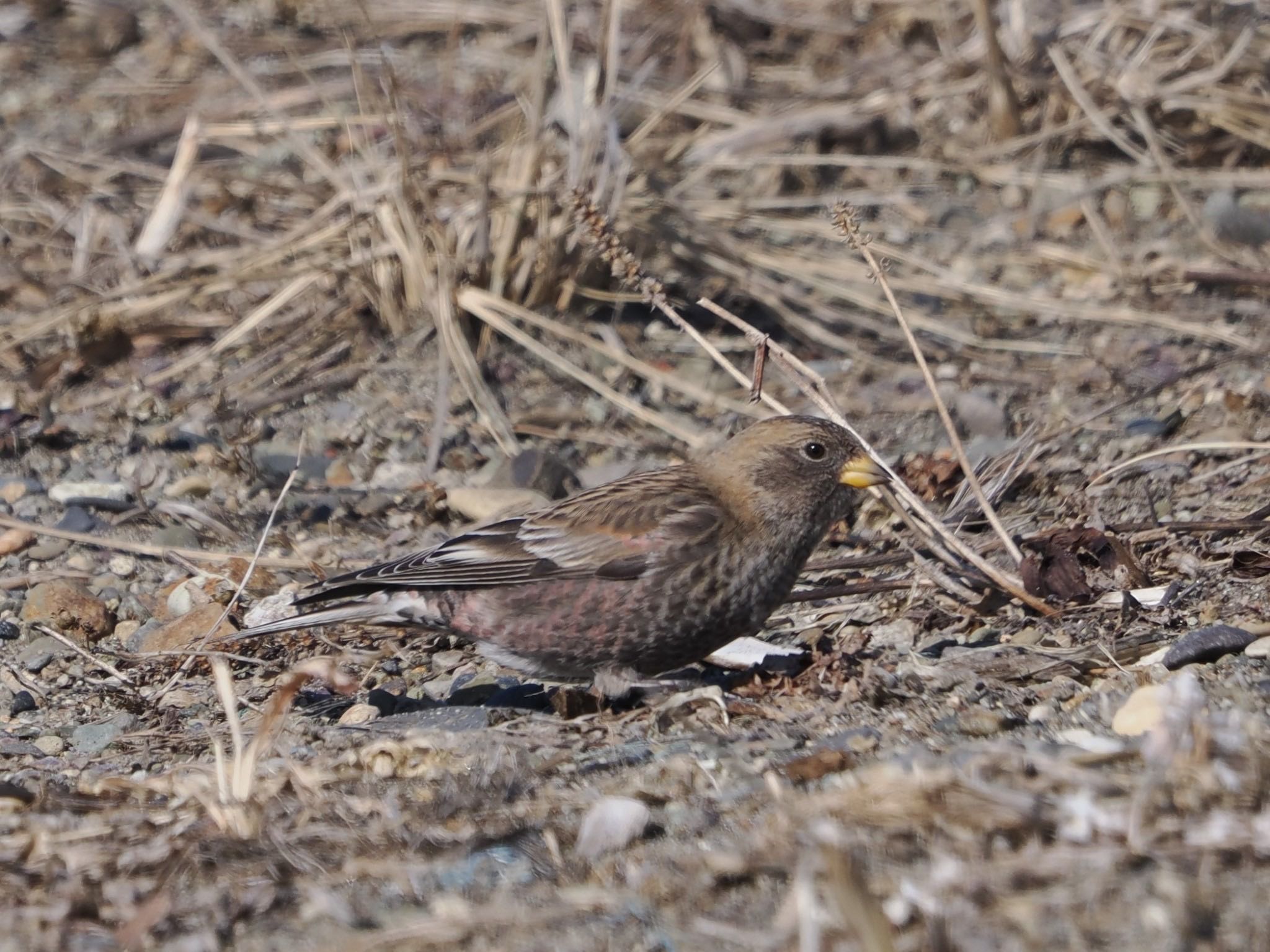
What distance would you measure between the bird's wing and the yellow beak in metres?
0.38

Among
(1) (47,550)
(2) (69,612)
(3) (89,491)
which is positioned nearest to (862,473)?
(2) (69,612)

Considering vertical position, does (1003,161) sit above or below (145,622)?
above

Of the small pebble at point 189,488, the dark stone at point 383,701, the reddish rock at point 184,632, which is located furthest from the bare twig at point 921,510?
the small pebble at point 189,488

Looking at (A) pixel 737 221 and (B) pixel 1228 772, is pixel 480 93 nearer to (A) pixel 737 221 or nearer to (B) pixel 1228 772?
(A) pixel 737 221

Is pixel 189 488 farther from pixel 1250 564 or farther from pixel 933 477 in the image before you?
pixel 1250 564

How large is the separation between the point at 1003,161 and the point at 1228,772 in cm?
570

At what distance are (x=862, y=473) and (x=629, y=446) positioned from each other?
5.91ft

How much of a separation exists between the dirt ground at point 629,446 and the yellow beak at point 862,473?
0.20 m

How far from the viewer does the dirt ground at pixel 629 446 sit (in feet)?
9.43

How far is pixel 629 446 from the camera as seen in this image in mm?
6195

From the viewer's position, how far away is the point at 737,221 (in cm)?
755

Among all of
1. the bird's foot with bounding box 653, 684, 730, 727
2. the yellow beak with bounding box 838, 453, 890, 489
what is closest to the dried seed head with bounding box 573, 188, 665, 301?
the yellow beak with bounding box 838, 453, 890, 489

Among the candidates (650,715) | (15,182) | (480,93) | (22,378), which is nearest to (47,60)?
(15,182)

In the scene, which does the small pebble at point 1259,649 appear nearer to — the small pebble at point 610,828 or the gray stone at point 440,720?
the small pebble at point 610,828
